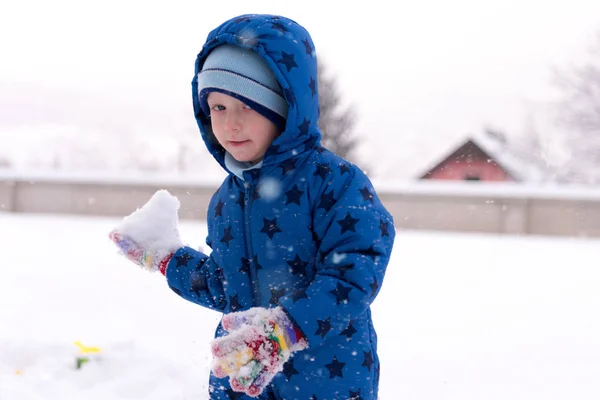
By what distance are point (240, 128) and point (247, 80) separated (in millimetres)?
136

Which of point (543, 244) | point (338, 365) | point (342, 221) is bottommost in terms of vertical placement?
point (543, 244)

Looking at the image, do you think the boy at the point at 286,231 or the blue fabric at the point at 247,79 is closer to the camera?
the boy at the point at 286,231

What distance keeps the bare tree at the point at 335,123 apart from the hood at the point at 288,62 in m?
22.4

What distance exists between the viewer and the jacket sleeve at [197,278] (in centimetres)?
195

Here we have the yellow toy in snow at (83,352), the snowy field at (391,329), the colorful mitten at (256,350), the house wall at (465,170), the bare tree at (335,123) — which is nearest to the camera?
the colorful mitten at (256,350)

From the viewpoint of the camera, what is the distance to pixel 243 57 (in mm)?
1750

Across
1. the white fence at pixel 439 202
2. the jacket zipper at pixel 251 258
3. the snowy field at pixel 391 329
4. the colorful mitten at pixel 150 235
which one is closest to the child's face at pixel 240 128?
the jacket zipper at pixel 251 258

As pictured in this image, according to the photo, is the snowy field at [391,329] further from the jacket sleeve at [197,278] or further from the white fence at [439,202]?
the white fence at [439,202]

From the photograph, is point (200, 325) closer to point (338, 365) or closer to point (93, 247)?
point (338, 365)

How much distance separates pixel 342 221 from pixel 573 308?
5367mm

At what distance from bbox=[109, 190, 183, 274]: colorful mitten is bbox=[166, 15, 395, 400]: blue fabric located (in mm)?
358

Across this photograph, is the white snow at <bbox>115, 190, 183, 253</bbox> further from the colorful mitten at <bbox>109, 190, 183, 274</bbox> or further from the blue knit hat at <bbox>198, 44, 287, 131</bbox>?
the blue knit hat at <bbox>198, 44, 287, 131</bbox>

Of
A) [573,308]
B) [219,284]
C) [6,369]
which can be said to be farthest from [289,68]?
[573,308]

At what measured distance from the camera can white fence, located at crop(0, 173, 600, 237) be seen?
1295cm
